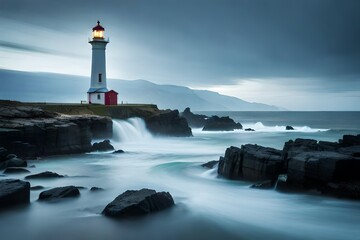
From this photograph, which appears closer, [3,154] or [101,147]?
[3,154]

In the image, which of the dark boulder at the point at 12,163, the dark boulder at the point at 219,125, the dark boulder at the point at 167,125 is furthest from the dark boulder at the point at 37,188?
the dark boulder at the point at 219,125

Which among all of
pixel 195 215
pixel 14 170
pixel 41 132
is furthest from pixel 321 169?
pixel 41 132

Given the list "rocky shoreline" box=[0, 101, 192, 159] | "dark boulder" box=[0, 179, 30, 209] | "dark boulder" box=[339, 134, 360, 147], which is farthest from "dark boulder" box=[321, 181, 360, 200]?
"rocky shoreline" box=[0, 101, 192, 159]

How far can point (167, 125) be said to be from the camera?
35.5 m

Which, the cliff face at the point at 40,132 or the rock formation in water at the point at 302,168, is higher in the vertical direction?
the cliff face at the point at 40,132

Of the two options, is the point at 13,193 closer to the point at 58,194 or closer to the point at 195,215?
the point at 58,194

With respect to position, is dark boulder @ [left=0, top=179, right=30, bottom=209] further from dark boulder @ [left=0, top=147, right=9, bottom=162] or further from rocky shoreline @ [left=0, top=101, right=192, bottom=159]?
rocky shoreline @ [left=0, top=101, right=192, bottom=159]

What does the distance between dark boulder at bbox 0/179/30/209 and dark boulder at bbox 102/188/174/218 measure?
2.38m

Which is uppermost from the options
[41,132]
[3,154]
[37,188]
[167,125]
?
[167,125]

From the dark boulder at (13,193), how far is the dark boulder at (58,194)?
449 mm

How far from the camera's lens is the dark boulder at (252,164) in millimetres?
12578

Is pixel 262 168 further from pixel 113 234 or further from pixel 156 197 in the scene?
pixel 113 234

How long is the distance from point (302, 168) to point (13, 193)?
814 cm

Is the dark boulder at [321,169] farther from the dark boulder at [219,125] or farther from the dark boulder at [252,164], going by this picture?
the dark boulder at [219,125]
